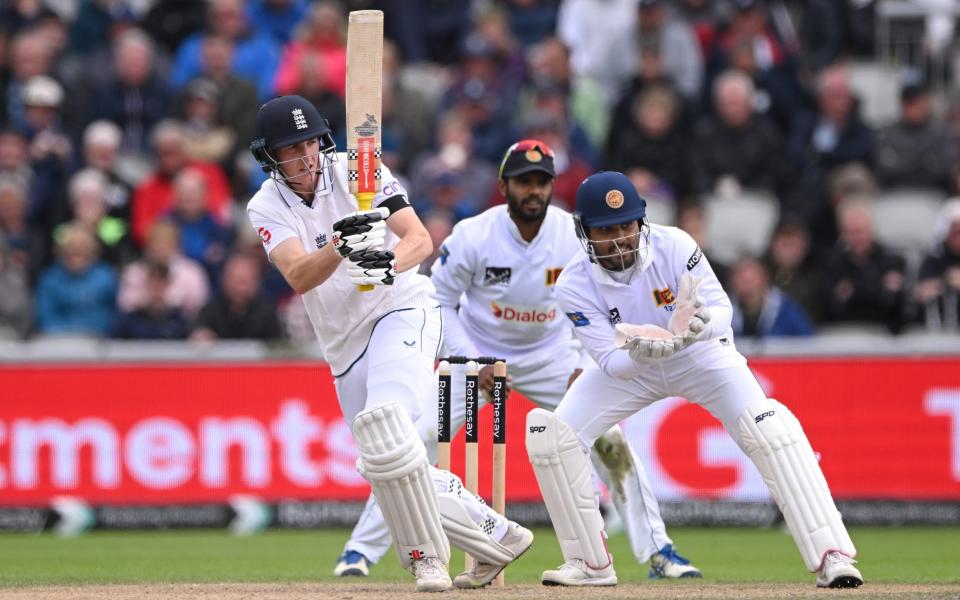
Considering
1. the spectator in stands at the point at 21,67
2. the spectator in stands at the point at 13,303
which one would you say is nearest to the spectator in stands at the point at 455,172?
the spectator in stands at the point at 13,303

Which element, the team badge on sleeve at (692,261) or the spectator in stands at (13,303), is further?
the spectator in stands at (13,303)

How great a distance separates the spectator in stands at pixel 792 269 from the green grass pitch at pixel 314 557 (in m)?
2.09

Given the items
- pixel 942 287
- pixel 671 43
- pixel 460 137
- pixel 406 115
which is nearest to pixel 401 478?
pixel 942 287

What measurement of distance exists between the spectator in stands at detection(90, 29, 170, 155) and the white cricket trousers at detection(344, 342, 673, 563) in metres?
7.01

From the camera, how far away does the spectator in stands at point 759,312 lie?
43.5 ft

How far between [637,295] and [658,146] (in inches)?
285

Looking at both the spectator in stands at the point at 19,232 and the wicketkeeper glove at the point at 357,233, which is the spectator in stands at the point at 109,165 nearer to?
the spectator in stands at the point at 19,232

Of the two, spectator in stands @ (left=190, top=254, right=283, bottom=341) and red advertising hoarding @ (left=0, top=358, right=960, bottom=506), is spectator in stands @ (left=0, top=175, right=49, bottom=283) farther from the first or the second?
spectator in stands @ (left=190, top=254, right=283, bottom=341)

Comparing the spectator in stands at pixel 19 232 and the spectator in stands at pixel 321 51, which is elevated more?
the spectator in stands at pixel 321 51

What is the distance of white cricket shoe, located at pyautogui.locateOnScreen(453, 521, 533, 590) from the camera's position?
26.7 feet

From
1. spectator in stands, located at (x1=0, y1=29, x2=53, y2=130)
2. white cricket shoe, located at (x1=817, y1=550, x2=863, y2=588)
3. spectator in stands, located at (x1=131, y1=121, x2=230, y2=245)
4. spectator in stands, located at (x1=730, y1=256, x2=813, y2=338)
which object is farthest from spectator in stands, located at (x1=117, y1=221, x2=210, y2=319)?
white cricket shoe, located at (x1=817, y1=550, x2=863, y2=588)

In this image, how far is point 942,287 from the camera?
13.5 metres

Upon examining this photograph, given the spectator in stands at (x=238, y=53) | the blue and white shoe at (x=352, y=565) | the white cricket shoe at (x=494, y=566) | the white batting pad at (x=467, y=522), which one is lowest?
the blue and white shoe at (x=352, y=565)

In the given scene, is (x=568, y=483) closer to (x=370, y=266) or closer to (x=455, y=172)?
(x=370, y=266)
